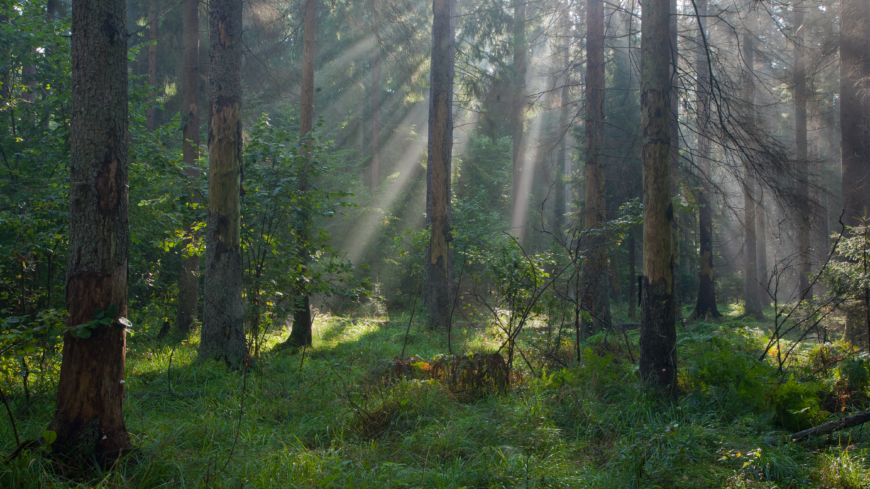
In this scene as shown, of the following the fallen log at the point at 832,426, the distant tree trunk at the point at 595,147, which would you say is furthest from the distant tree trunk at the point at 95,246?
the distant tree trunk at the point at 595,147

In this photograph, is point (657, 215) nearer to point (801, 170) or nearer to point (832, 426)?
point (832, 426)

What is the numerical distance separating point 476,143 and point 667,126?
2304cm

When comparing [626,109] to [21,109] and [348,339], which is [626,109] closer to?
[348,339]

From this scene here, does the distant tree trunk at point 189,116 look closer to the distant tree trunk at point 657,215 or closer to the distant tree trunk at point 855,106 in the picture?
the distant tree trunk at point 657,215

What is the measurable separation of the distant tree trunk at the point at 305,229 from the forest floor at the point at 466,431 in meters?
1.46

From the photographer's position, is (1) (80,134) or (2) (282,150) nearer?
(1) (80,134)

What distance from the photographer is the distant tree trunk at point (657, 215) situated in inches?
206

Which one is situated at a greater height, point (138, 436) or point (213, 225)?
point (213, 225)

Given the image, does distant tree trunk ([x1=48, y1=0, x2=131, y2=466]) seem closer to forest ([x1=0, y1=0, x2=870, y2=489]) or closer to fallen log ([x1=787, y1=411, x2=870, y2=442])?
forest ([x1=0, y1=0, x2=870, y2=489])

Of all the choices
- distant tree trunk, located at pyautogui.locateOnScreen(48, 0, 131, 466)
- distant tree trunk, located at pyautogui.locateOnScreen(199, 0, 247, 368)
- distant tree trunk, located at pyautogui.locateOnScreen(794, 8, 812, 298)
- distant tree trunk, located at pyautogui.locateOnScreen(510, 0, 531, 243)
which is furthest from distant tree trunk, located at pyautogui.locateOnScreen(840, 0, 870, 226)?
distant tree trunk, located at pyautogui.locateOnScreen(48, 0, 131, 466)

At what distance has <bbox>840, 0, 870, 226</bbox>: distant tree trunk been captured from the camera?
11.3 metres

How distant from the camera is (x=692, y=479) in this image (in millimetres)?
3486

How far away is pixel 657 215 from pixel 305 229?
5045mm

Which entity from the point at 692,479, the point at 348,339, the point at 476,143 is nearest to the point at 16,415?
the point at 692,479
